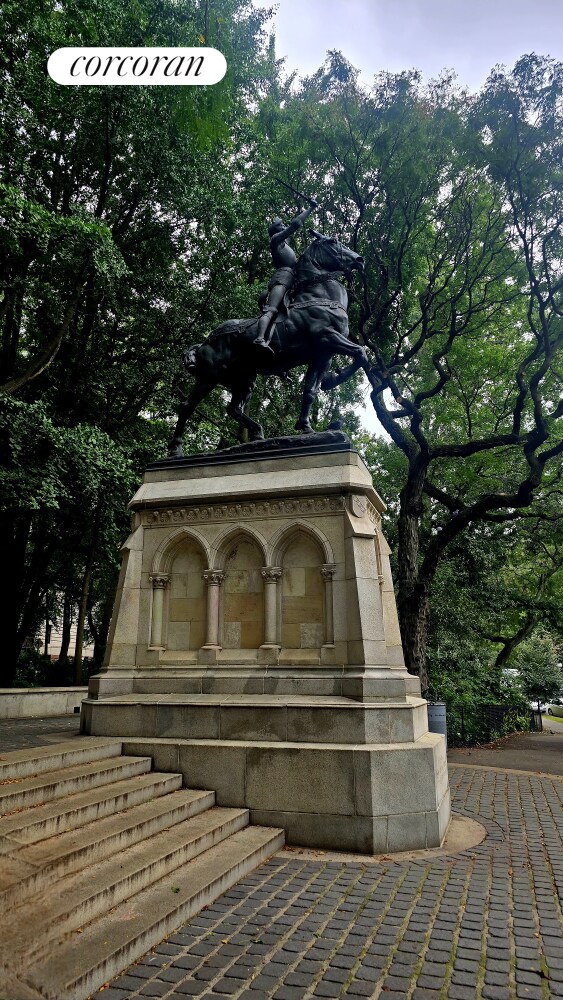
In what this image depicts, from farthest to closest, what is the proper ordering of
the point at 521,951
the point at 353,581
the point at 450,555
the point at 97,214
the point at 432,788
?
the point at 450,555
the point at 97,214
the point at 353,581
the point at 432,788
the point at 521,951

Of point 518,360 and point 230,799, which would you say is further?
point 518,360

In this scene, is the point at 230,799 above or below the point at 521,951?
above

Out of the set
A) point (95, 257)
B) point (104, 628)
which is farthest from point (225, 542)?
point (104, 628)

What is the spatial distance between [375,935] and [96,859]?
2348 millimetres

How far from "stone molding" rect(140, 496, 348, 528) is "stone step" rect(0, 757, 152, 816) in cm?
350

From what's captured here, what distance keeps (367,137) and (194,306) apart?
6883mm

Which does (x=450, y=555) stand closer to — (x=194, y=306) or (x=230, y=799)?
(x=194, y=306)

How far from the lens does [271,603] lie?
9094 mm

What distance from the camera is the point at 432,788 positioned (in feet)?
24.6

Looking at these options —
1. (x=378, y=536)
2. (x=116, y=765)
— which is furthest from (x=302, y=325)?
(x=116, y=765)

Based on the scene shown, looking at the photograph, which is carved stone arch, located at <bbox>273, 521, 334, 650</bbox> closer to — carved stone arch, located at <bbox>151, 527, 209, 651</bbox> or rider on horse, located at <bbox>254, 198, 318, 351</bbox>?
carved stone arch, located at <bbox>151, 527, 209, 651</bbox>

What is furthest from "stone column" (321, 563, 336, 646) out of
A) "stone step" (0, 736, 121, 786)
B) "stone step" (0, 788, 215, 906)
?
"stone step" (0, 736, 121, 786)

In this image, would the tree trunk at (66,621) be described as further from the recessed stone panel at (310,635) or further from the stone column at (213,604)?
the recessed stone panel at (310,635)

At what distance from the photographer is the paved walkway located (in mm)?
4176
